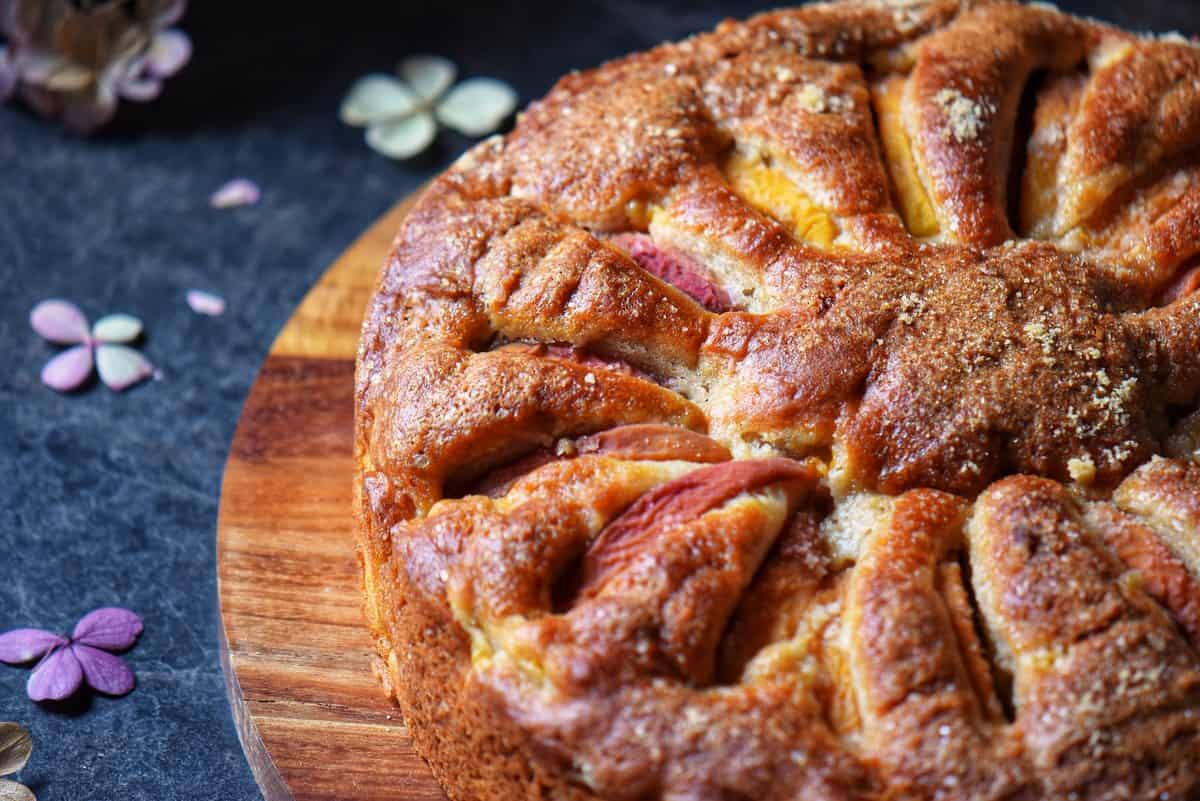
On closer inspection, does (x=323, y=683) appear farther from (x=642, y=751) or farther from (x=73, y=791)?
(x=642, y=751)

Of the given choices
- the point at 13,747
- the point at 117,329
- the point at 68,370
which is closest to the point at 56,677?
the point at 13,747

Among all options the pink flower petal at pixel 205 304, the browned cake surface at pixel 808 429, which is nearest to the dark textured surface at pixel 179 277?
the pink flower petal at pixel 205 304

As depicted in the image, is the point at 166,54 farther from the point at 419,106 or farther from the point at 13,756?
the point at 13,756

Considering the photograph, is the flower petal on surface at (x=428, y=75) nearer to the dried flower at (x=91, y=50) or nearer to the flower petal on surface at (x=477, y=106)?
the flower petal on surface at (x=477, y=106)

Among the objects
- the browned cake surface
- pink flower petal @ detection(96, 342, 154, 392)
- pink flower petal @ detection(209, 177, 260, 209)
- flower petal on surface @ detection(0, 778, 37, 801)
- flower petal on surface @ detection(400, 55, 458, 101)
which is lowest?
pink flower petal @ detection(96, 342, 154, 392)

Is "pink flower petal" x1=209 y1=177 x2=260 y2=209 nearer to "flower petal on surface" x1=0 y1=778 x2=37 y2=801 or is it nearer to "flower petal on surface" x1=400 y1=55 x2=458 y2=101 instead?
"flower petal on surface" x1=400 y1=55 x2=458 y2=101

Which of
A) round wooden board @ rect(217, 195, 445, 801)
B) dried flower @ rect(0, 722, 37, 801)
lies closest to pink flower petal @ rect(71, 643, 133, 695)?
dried flower @ rect(0, 722, 37, 801)
